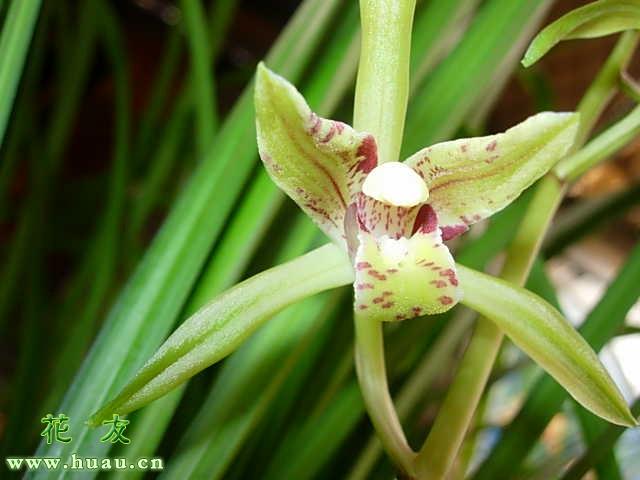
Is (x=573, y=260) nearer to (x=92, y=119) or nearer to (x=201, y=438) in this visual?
(x=92, y=119)

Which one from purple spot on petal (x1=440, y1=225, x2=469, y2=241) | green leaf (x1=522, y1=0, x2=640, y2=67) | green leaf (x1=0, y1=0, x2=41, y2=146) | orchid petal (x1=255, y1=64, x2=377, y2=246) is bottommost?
purple spot on petal (x1=440, y1=225, x2=469, y2=241)

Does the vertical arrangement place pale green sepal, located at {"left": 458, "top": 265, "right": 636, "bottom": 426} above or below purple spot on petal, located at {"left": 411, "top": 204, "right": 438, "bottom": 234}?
below

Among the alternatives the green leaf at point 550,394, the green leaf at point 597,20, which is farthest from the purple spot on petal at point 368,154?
the green leaf at point 550,394

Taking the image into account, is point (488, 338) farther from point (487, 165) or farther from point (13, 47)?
point (13, 47)

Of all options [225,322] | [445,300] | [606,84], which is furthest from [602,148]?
[225,322]

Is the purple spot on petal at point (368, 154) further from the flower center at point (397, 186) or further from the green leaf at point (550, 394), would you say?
the green leaf at point (550, 394)

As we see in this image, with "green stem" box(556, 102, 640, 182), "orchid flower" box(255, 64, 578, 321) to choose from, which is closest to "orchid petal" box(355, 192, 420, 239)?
"orchid flower" box(255, 64, 578, 321)

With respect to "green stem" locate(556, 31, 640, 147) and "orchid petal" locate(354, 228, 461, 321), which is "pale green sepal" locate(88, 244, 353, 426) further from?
"green stem" locate(556, 31, 640, 147)

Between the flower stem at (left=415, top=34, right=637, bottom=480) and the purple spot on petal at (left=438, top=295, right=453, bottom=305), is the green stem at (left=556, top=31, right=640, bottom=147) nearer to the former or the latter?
the flower stem at (left=415, top=34, right=637, bottom=480)

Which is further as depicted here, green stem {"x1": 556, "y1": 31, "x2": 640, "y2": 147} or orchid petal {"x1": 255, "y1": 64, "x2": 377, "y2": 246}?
green stem {"x1": 556, "y1": 31, "x2": 640, "y2": 147}
